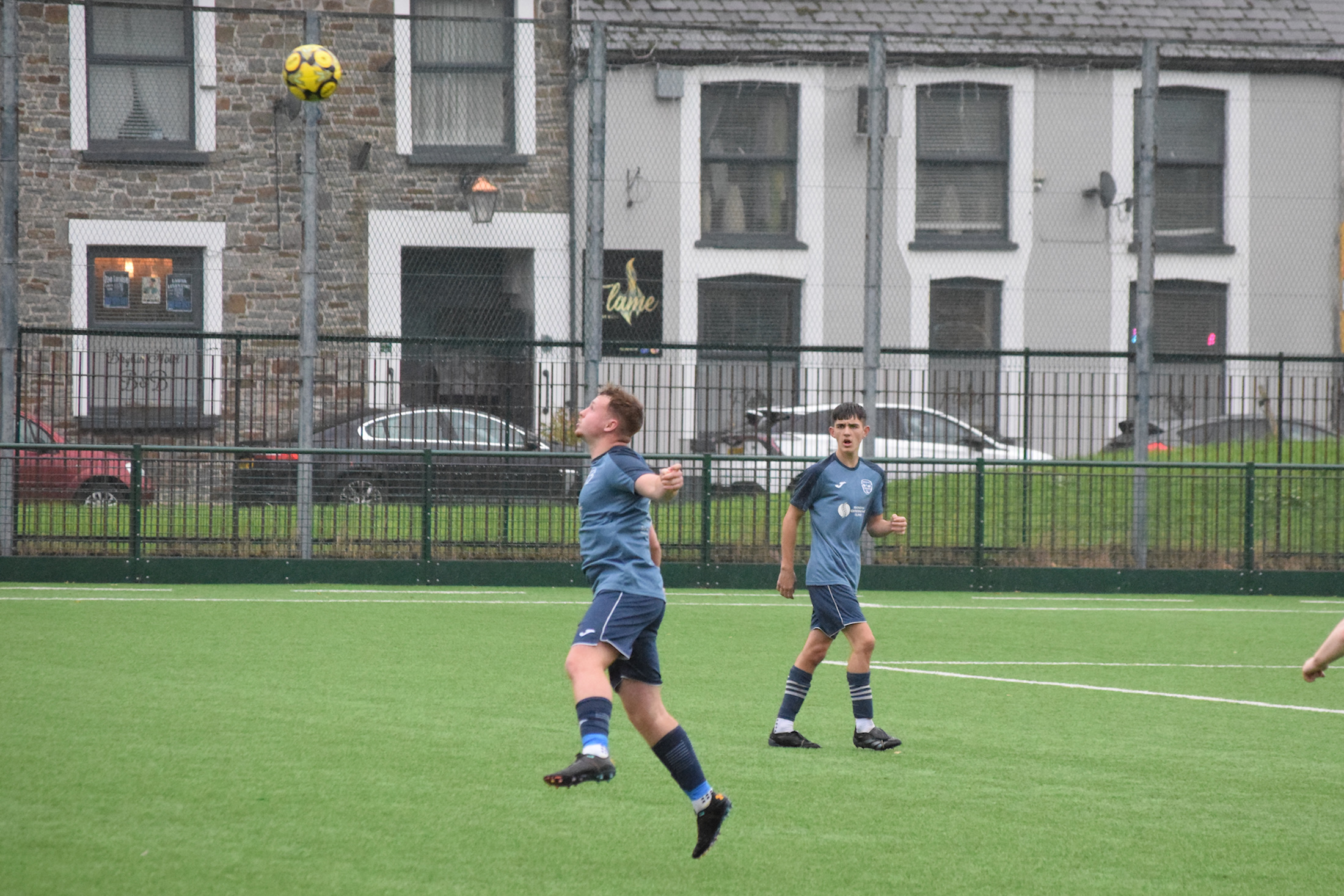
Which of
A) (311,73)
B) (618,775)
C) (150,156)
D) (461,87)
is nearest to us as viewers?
(618,775)

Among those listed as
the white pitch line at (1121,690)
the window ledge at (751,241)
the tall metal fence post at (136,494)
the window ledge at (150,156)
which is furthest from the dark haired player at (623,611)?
the window ledge at (150,156)

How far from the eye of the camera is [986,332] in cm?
2133

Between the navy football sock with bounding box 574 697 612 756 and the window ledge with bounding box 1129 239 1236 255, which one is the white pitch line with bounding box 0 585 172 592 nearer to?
the navy football sock with bounding box 574 697 612 756

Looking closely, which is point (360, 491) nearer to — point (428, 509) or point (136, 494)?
point (428, 509)

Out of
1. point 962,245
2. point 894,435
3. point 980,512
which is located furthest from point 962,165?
point 980,512

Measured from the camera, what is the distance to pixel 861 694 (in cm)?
754

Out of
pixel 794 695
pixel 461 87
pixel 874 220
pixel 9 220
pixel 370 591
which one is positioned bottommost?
pixel 370 591

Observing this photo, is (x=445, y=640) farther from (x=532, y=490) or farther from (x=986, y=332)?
(x=986, y=332)

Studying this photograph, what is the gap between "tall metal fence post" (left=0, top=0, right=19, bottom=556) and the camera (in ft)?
50.8

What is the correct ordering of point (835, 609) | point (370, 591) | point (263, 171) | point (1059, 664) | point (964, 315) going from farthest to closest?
point (964, 315)
point (263, 171)
point (370, 591)
point (1059, 664)
point (835, 609)

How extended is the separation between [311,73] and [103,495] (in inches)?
173

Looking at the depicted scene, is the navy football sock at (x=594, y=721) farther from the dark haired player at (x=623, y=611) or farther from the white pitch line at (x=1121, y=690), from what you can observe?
the white pitch line at (x=1121, y=690)

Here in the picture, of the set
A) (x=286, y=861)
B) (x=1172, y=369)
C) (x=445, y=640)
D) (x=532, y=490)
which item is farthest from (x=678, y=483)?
(x=1172, y=369)

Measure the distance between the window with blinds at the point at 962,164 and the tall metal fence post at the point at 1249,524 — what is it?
691cm
